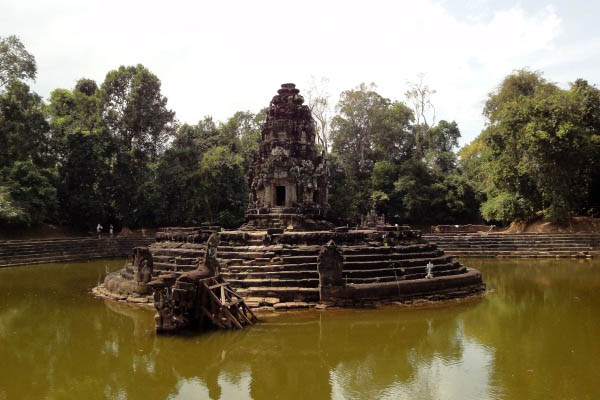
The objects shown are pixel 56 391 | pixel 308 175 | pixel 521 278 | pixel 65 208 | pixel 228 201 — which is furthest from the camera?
pixel 228 201

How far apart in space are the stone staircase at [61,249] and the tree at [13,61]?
40.3 ft

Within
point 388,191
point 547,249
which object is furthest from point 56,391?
point 388,191

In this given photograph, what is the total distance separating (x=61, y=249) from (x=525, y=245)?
28280 millimetres

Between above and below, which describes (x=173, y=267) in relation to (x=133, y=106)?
below

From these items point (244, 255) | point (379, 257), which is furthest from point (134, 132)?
point (379, 257)

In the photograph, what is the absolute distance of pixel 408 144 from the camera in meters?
46.2

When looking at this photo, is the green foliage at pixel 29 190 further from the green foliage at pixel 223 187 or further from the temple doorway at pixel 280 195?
the temple doorway at pixel 280 195

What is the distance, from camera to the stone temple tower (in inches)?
814

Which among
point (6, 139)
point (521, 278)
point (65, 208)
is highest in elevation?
point (6, 139)

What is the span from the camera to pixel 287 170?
2102cm

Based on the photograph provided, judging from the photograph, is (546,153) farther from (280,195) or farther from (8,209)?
(8,209)

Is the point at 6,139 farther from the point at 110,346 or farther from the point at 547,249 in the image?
the point at 547,249

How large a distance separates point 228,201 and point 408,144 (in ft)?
65.8

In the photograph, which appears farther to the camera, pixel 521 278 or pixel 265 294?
pixel 521 278
